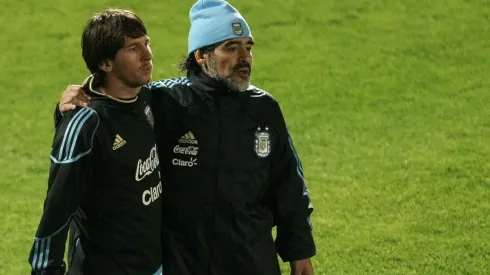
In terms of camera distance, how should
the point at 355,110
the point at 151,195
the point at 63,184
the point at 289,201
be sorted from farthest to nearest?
the point at 355,110
the point at 289,201
the point at 151,195
the point at 63,184

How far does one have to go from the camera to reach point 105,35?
325 cm

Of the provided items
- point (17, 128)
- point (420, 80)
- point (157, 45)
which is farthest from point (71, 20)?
point (420, 80)

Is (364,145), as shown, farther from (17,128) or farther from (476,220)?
(17,128)

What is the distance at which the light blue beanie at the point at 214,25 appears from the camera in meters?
3.48

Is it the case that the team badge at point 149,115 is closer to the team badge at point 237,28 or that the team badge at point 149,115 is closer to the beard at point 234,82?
the beard at point 234,82

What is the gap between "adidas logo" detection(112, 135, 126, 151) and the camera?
10.4ft

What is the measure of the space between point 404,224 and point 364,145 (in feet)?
5.26

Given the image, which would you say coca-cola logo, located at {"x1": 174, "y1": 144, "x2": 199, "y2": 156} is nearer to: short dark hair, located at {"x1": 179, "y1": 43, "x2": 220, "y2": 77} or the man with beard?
the man with beard

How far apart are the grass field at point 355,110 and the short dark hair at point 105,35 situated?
9.63 feet

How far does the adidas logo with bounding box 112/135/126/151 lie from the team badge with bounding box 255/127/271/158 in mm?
532

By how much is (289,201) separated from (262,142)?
0.84 feet

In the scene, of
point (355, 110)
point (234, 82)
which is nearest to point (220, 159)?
point (234, 82)

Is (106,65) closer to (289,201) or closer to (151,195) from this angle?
(151,195)

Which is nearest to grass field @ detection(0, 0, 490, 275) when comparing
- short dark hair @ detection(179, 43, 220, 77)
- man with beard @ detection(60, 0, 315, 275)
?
man with beard @ detection(60, 0, 315, 275)
